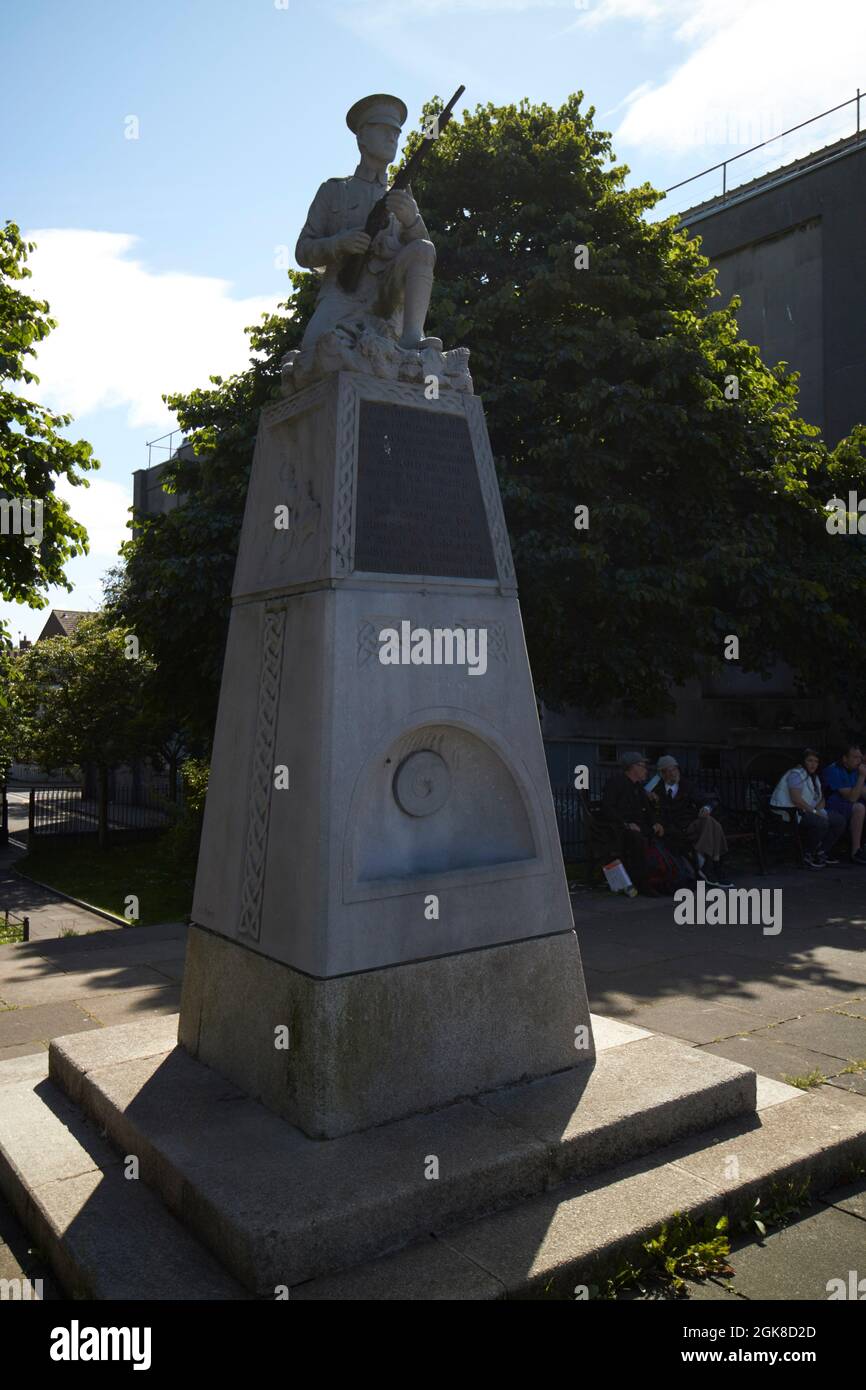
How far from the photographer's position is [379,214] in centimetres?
527

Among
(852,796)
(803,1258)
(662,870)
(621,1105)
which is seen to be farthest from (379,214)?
(852,796)

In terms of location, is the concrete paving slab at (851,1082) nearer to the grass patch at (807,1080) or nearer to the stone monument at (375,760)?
the grass patch at (807,1080)

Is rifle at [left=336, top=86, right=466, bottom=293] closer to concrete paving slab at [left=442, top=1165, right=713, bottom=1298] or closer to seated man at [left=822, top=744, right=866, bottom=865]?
concrete paving slab at [left=442, top=1165, right=713, bottom=1298]

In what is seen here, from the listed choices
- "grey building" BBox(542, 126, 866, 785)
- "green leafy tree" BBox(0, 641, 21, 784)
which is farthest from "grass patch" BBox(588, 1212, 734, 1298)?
"green leafy tree" BBox(0, 641, 21, 784)

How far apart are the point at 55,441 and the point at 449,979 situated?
39.5 feet

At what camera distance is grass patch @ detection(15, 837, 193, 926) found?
13.9 metres

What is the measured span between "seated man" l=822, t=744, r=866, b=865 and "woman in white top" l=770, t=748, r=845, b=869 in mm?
188

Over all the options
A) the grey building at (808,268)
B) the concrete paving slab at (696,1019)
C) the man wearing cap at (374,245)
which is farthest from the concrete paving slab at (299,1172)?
the grey building at (808,268)

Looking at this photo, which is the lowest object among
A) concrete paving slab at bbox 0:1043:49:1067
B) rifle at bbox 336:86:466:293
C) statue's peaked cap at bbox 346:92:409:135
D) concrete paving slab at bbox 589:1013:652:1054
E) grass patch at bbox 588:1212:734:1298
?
concrete paving slab at bbox 0:1043:49:1067

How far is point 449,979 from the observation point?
4.63 metres

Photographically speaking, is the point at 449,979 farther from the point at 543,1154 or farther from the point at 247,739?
the point at 247,739

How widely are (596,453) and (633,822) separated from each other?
506cm

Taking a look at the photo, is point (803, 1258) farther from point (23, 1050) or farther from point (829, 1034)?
point (23, 1050)
